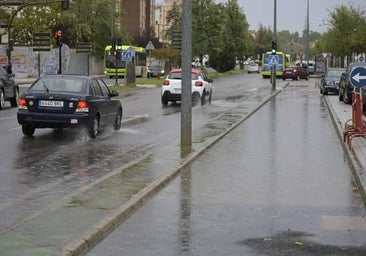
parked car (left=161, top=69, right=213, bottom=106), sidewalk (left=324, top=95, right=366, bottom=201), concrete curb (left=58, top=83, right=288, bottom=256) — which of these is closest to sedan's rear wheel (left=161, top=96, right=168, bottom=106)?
parked car (left=161, top=69, right=213, bottom=106)

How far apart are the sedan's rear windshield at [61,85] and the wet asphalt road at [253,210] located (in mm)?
3709

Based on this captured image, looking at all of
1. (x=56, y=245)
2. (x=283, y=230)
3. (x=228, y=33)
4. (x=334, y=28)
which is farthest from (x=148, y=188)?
(x=228, y=33)

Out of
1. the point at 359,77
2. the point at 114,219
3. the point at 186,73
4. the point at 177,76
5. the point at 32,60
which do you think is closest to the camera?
the point at 114,219

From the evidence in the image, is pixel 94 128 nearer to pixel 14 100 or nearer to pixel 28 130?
pixel 28 130

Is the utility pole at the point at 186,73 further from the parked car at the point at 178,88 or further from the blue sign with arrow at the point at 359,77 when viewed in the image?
the parked car at the point at 178,88

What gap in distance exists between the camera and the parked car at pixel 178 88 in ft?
98.4

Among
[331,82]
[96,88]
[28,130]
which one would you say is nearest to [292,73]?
[331,82]

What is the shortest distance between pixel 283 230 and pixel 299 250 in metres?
0.86

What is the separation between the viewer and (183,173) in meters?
11.4

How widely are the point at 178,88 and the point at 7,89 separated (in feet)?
23.9

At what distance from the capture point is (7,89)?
88.4 feet

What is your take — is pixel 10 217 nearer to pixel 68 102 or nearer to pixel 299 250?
pixel 299 250

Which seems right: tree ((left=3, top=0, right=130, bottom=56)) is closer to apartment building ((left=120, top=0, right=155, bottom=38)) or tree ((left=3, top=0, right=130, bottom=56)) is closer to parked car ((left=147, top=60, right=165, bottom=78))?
parked car ((left=147, top=60, right=165, bottom=78))

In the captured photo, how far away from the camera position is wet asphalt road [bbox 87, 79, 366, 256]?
6660 millimetres
